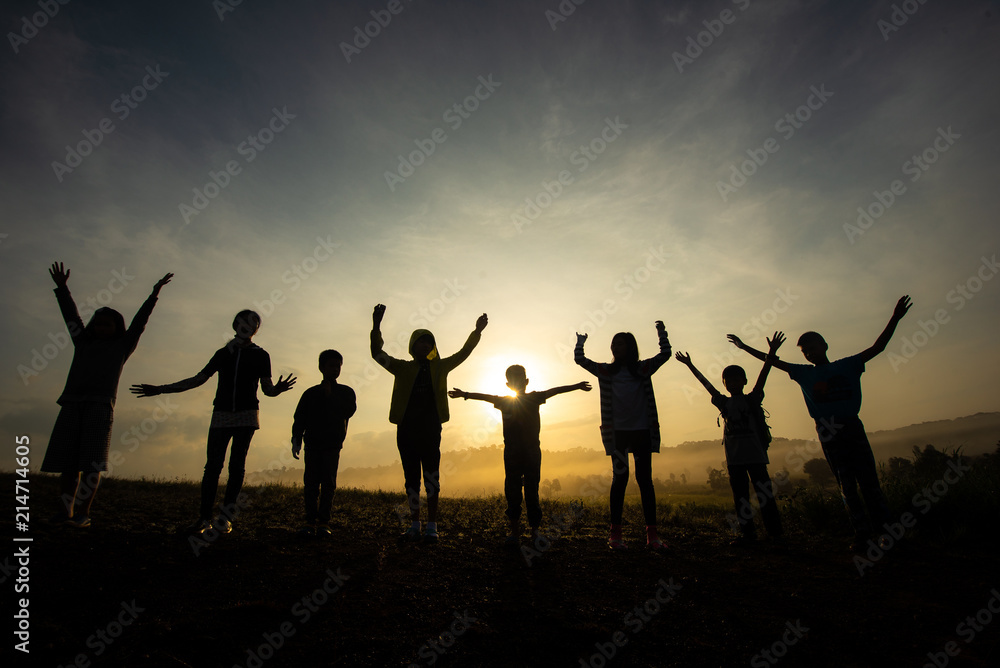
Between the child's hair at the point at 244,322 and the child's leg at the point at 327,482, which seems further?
the child's leg at the point at 327,482

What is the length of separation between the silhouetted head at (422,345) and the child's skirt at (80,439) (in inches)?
141

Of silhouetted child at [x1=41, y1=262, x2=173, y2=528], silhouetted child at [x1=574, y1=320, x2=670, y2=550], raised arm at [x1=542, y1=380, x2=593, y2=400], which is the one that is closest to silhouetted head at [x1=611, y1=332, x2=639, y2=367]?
silhouetted child at [x1=574, y1=320, x2=670, y2=550]

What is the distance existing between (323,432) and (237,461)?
1061 mm

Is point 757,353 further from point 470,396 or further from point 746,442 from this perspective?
point 470,396

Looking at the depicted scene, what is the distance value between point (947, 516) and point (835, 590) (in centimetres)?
293

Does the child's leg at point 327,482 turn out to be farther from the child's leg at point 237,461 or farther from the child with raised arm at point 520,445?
the child with raised arm at point 520,445

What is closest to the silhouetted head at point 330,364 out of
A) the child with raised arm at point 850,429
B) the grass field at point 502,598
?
the grass field at point 502,598

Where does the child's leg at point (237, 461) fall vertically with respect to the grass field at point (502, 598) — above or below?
above

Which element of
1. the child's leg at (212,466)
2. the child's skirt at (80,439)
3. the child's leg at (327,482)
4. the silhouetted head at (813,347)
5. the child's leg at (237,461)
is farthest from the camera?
the child's leg at (327,482)

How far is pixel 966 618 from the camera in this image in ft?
10.1

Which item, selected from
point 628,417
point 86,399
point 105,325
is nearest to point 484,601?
point 628,417

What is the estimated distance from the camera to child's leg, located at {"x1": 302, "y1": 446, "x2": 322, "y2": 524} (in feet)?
19.3

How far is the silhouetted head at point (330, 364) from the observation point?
645 centimetres

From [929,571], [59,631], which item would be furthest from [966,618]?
[59,631]
